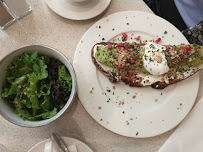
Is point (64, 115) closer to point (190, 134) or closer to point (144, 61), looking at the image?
point (144, 61)

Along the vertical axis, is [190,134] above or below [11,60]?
below

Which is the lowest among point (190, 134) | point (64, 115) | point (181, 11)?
point (190, 134)

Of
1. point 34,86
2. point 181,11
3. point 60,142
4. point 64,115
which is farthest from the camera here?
point 181,11

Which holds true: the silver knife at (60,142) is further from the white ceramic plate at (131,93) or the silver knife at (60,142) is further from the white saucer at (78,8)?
the white saucer at (78,8)

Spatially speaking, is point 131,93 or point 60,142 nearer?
point 60,142

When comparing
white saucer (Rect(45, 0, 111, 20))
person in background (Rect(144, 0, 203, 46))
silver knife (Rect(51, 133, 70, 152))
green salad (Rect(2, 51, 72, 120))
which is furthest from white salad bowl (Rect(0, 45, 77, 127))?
person in background (Rect(144, 0, 203, 46))

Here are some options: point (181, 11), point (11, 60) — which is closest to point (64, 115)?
point (11, 60)
